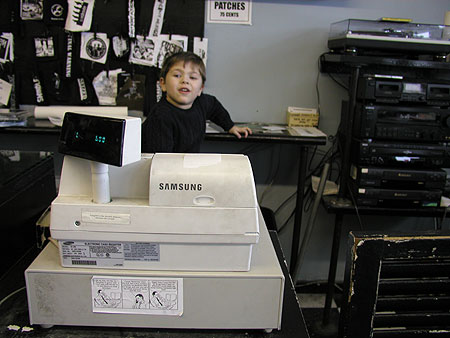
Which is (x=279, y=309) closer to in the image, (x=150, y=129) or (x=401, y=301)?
(x=401, y=301)

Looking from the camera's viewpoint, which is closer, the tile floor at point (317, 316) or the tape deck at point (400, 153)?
the tape deck at point (400, 153)

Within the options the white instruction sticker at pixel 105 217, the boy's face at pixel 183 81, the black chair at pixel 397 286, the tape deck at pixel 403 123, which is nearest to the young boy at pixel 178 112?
the boy's face at pixel 183 81

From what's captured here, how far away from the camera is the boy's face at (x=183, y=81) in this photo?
162 cm

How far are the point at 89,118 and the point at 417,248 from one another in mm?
676

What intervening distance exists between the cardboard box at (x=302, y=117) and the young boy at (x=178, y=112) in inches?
26.9

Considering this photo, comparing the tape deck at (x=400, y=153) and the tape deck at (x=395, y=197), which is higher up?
the tape deck at (x=400, y=153)

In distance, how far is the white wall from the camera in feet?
7.45

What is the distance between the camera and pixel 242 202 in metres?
0.76

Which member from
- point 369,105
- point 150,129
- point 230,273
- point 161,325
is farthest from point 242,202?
point 369,105

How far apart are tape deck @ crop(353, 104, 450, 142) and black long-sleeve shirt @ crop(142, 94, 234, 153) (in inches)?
29.9

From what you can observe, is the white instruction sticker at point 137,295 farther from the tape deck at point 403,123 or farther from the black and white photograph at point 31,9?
the black and white photograph at point 31,9

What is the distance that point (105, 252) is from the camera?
0.79 m

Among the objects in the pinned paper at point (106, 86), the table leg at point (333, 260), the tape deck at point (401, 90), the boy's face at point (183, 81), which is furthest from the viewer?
the pinned paper at point (106, 86)

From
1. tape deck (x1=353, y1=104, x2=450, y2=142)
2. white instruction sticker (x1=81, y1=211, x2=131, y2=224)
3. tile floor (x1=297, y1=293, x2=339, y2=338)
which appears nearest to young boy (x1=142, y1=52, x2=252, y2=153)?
tape deck (x1=353, y1=104, x2=450, y2=142)
